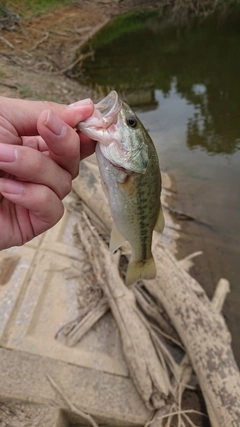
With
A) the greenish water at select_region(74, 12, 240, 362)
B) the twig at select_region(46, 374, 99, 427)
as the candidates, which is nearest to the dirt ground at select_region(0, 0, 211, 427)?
the greenish water at select_region(74, 12, 240, 362)

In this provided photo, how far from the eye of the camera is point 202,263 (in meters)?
6.45

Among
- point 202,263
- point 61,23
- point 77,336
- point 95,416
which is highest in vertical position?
point 61,23

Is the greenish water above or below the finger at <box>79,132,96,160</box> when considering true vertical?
below

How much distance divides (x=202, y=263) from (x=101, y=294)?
8.07ft

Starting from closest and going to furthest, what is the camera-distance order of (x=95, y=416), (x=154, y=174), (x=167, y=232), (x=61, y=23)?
1. (x=154, y=174)
2. (x=95, y=416)
3. (x=167, y=232)
4. (x=61, y=23)

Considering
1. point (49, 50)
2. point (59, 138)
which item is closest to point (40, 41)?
point (49, 50)

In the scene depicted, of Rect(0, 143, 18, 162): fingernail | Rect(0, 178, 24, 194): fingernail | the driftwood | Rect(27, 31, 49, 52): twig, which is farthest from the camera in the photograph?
Rect(27, 31, 49, 52): twig

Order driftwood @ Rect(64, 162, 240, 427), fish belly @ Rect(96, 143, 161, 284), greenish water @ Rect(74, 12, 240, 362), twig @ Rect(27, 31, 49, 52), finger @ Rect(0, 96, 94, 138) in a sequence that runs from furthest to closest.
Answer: twig @ Rect(27, 31, 49, 52), greenish water @ Rect(74, 12, 240, 362), driftwood @ Rect(64, 162, 240, 427), fish belly @ Rect(96, 143, 161, 284), finger @ Rect(0, 96, 94, 138)

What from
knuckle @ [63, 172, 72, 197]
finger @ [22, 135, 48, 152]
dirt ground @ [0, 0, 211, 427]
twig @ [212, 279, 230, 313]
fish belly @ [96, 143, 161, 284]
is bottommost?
twig @ [212, 279, 230, 313]

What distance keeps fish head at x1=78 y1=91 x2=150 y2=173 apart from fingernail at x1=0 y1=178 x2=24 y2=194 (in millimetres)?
470

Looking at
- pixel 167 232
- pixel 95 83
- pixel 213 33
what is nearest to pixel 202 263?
pixel 167 232

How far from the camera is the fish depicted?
203cm

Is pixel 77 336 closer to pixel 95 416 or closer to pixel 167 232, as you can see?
pixel 95 416

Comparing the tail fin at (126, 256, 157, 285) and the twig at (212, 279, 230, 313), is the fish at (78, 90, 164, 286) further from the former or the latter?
the twig at (212, 279, 230, 313)
